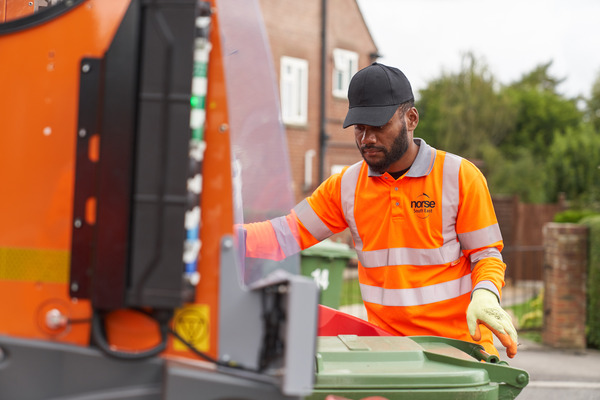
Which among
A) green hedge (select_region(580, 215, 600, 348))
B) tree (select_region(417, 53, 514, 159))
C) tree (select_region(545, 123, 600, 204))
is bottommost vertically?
green hedge (select_region(580, 215, 600, 348))

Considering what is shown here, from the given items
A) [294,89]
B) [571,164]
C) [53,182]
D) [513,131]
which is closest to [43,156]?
[53,182]

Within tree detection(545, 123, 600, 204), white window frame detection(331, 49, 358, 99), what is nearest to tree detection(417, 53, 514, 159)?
tree detection(545, 123, 600, 204)

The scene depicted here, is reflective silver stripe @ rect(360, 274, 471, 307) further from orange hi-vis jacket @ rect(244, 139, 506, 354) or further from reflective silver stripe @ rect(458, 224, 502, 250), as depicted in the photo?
reflective silver stripe @ rect(458, 224, 502, 250)

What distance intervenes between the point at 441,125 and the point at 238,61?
3913cm

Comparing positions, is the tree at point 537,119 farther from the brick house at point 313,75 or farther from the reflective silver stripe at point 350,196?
the reflective silver stripe at point 350,196

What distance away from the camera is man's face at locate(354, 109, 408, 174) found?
2.94 meters

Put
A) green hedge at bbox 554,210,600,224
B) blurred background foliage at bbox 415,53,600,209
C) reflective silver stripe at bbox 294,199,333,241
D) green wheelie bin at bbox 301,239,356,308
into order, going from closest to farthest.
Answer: reflective silver stripe at bbox 294,199,333,241 → green wheelie bin at bbox 301,239,356,308 → green hedge at bbox 554,210,600,224 → blurred background foliage at bbox 415,53,600,209

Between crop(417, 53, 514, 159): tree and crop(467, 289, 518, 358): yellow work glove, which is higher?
crop(417, 53, 514, 159): tree

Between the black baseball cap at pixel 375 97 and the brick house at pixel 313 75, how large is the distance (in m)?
13.8

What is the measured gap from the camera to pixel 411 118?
308 cm

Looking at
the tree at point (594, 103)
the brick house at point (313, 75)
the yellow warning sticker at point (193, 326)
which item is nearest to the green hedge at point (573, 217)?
the brick house at point (313, 75)

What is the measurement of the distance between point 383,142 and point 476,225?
50 centimetres

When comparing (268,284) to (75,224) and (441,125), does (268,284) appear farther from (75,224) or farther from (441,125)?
(441,125)

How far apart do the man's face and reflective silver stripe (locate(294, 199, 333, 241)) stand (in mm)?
401
